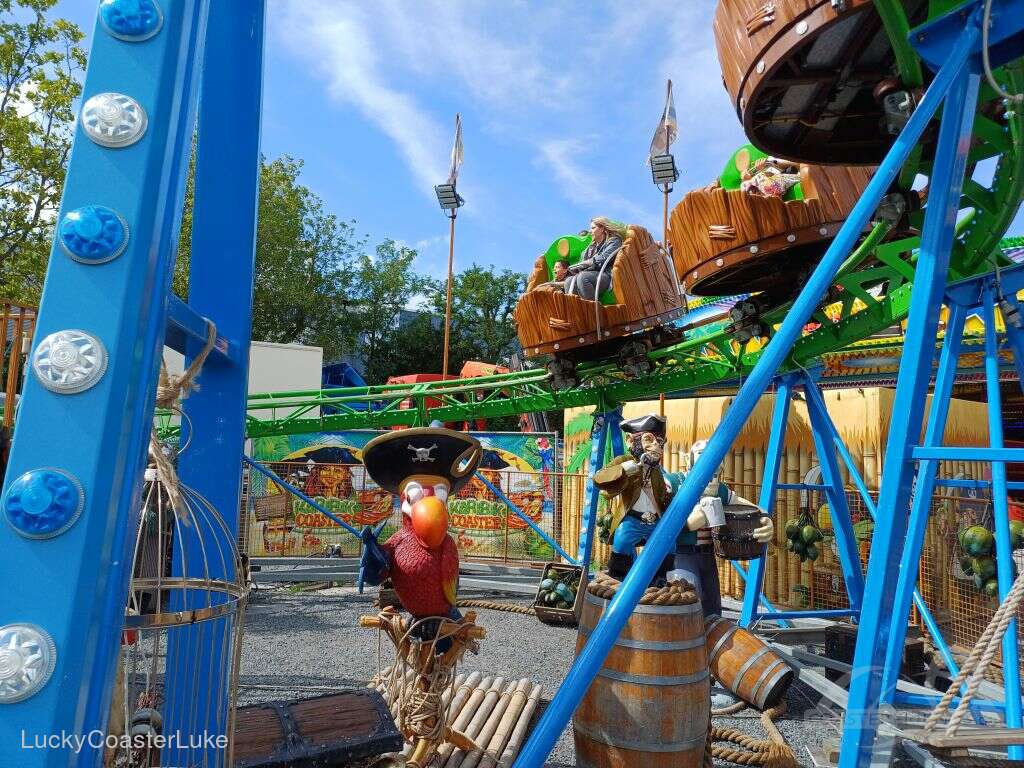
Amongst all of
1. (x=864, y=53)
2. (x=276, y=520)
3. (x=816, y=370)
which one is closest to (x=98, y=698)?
(x=864, y=53)

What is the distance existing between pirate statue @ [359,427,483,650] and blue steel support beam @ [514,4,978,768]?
112cm

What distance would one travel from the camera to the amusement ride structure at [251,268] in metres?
1.11

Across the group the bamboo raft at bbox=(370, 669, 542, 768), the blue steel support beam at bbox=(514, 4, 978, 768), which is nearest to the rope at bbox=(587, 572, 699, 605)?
the blue steel support beam at bbox=(514, 4, 978, 768)

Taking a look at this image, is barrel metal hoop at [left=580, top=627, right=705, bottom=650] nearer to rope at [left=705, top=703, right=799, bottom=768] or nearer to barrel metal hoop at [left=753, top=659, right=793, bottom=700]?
rope at [left=705, top=703, right=799, bottom=768]

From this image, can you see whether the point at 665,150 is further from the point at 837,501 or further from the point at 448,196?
the point at 837,501

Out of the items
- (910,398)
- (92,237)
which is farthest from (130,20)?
(910,398)

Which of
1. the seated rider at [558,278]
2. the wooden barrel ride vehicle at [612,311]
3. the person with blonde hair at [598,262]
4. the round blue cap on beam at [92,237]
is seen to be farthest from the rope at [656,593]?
the seated rider at [558,278]

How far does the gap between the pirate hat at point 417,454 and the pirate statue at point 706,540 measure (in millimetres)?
1686

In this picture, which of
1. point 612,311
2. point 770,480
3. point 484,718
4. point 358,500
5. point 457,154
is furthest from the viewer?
point 457,154

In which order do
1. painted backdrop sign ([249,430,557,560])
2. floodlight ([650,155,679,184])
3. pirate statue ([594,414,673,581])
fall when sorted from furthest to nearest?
floodlight ([650,155,679,184]) → painted backdrop sign ([249,430,557,560]) → pirate statue ([594,414,673,581])

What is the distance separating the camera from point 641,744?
256 cm

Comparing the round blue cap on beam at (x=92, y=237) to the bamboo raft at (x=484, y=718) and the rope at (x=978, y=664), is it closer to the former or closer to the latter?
the rope at (x=978, y=664)

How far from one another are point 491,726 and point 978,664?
2526mm

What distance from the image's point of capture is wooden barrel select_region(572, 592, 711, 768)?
2568 mm
